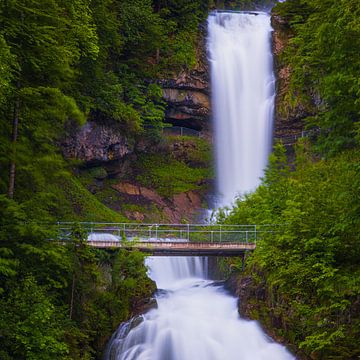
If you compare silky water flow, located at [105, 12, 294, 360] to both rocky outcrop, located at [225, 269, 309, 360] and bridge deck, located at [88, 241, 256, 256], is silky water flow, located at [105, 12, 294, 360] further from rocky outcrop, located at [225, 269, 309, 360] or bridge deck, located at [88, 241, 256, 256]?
bridge deck, located at [88, 241, 256, 256]

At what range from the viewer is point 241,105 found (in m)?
34.3

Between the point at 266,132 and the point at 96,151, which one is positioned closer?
the point at 96,151

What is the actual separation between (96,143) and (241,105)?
423 inches

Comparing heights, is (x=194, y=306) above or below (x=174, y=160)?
below

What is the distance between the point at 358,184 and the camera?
986 cm

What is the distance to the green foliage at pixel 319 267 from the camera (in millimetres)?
11461

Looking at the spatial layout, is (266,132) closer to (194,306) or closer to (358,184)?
(194,306)

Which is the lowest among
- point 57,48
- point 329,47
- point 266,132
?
point 57,48

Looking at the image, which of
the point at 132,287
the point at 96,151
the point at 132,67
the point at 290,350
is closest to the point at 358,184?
the point at 290,350

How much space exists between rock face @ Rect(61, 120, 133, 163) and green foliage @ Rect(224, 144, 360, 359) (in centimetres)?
1560

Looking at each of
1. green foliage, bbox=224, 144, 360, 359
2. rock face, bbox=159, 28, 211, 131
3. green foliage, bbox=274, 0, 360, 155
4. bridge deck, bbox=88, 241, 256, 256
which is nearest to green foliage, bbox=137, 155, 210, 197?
rock face, bbox=159, 28, 211, 131

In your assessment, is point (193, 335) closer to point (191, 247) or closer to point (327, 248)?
point (191, 247)

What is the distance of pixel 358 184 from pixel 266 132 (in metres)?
23.9

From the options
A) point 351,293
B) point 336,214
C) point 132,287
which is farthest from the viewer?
point 132,287
